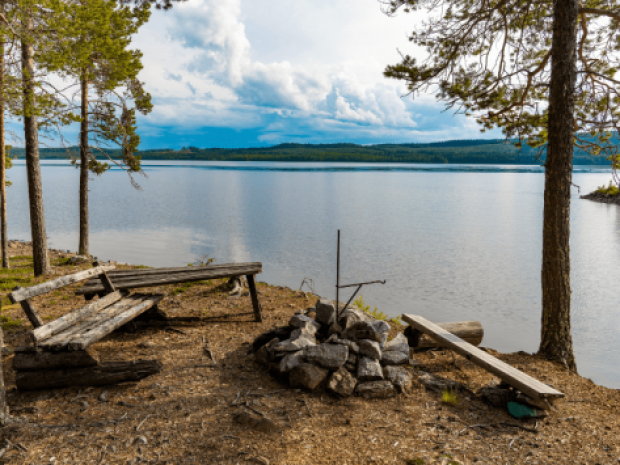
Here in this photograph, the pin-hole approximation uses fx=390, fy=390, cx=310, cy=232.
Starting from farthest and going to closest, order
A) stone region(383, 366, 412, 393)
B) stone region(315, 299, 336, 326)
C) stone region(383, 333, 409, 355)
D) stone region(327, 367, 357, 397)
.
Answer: stone region(315, 299, 336, 326), stone region(383, 333, 409, 355), stone region(383, 366, 412, 393), stone region(327, 367, 357, 397)

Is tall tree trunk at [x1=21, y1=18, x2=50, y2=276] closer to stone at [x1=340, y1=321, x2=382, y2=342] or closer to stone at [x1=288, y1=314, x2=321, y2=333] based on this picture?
stone at [x1=288, y1=314, x2=321, y2=333]

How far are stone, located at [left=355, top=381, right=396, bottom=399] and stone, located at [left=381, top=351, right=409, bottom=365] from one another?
1.65 ft

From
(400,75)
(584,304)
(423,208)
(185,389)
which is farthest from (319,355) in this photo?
(423,208)

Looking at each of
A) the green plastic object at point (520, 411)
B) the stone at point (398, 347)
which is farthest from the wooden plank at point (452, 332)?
the green plastic object at point (520, 411)

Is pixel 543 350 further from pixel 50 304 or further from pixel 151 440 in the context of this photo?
pixel 50 304

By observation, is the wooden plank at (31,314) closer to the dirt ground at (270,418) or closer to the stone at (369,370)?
the dirt ground at (270,418)

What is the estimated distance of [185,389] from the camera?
15.3 ft

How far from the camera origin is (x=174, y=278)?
6664mm

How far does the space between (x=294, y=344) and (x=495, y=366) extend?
2534mm

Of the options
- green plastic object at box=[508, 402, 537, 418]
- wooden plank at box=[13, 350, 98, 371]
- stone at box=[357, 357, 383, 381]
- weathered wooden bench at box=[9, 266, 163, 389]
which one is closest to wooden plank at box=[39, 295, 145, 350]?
weathered wooden bench at box=[9, 266, 163, 389]

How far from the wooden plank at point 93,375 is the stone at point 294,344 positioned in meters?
1.50

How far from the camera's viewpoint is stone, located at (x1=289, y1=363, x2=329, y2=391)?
15.4 ft

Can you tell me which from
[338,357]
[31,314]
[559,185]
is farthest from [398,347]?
[31,314]

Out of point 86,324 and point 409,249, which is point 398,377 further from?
point 409,249
